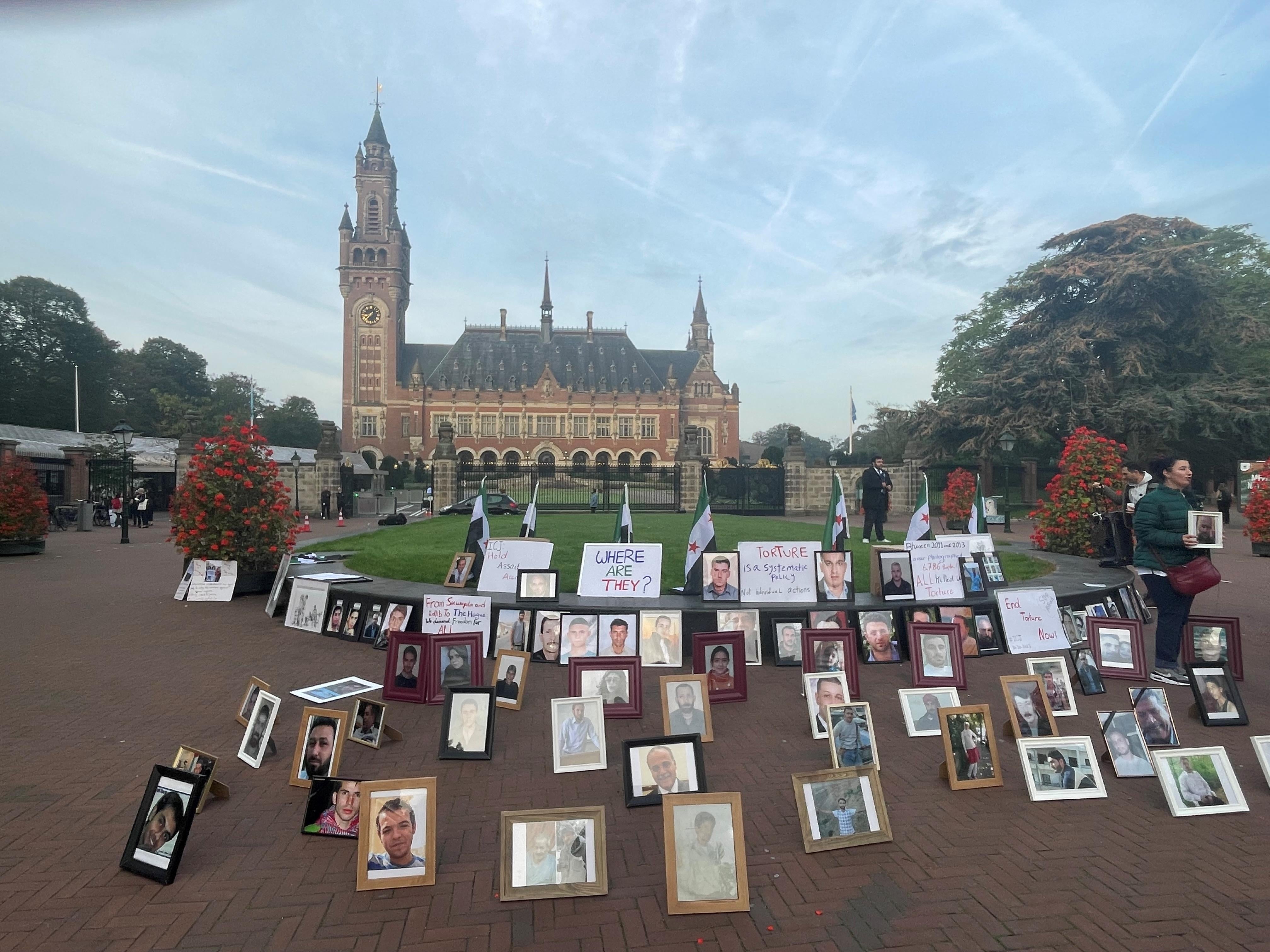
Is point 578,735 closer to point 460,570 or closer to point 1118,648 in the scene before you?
point 460,570

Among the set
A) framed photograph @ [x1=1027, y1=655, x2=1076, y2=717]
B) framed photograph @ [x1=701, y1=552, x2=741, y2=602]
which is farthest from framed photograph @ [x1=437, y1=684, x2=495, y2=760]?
framed photograph @ [x1=1027, y1=655, x2=1076, y2=717]

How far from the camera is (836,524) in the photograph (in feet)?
29.4

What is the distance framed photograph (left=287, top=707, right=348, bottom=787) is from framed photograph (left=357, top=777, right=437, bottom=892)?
94 centimetres

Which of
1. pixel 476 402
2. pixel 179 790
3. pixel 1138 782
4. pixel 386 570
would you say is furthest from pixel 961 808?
pixel 476 402

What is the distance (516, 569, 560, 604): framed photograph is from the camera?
7.02 m

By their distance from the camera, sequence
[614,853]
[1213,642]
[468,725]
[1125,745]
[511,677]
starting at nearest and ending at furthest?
[614,853], [1125,745], [468,725], [511,677], [1213,642]

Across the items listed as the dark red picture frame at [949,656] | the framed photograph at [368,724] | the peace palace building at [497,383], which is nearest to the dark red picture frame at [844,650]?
the dark red picture frame at [949,656]

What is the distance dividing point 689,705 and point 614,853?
144 centimetres

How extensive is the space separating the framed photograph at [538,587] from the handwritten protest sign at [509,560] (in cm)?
55

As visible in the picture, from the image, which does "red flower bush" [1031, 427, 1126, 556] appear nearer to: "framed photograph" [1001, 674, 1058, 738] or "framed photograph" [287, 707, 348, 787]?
"framed photograph" [1001, 674, 1058, 738]

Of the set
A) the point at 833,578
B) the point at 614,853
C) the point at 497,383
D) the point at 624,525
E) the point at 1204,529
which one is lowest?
the point at 614,853

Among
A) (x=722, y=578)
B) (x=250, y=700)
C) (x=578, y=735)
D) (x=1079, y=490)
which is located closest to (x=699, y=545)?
(x=722, y=578)

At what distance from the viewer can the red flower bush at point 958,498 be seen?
19719 mm

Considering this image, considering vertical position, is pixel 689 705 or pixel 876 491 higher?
pixel 876 491
